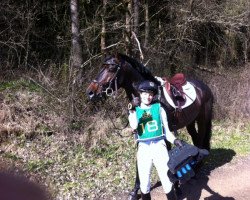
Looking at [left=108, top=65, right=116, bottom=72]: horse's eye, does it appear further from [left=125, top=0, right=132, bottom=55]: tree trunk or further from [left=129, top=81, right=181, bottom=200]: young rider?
[left=125, top=0, right=132, bottom=55]: tree trunk

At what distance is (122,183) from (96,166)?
2.45 feet

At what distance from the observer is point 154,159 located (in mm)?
4340

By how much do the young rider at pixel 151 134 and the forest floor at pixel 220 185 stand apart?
66.7 inches

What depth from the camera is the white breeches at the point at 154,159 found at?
430cm

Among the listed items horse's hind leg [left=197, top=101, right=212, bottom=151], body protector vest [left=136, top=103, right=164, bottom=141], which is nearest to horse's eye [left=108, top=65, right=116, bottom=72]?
body protector vest [left=136, top=103, right=164, bottom=141]

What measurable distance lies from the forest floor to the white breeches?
1623 millimetres

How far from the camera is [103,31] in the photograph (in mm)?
10641

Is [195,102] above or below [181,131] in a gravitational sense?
above

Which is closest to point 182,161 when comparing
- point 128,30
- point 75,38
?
point 75,38

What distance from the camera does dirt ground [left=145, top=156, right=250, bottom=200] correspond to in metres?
5.99

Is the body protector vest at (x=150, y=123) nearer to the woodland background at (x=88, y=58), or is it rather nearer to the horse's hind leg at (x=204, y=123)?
the woodland background at (x=88, y=58)

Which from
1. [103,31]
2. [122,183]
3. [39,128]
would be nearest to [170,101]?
[122,183]

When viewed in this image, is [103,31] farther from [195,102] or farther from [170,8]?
[195,102]

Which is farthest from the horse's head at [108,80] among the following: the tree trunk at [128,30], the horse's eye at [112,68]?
the tree trunk at [128,30]
